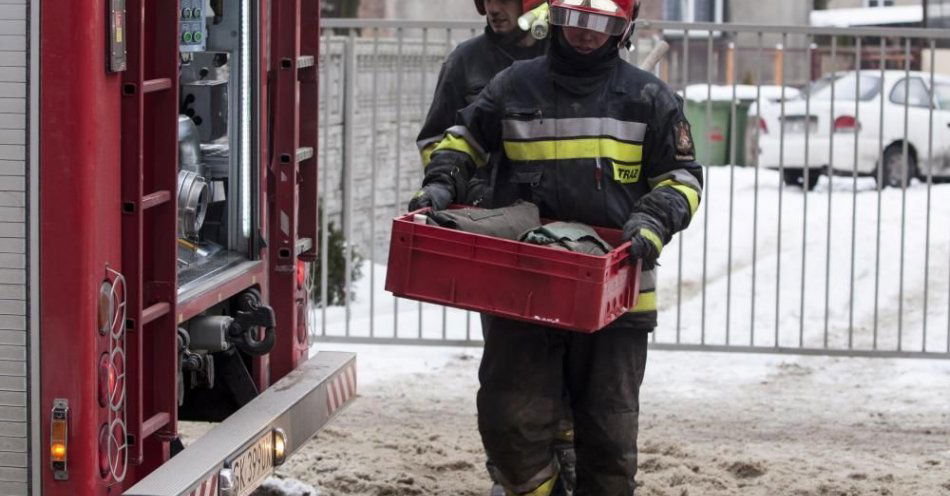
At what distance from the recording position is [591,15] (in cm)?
552

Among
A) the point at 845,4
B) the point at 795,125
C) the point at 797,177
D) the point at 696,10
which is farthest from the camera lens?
the point at 845,4

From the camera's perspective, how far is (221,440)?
5125 millimetres

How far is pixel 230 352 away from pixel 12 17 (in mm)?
1806

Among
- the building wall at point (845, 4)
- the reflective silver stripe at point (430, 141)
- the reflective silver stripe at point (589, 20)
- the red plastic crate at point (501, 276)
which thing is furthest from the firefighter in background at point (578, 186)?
the building wall at point (845, 4)

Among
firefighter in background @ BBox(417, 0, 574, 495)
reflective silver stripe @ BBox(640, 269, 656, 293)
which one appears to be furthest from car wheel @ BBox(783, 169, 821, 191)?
reflective silver stripe @ BBox(640, 269, 656, 293)

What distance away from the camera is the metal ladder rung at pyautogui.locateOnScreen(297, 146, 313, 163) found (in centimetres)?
598

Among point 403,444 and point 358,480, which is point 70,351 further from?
point 403,444

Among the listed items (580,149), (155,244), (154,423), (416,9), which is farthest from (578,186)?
(416,9)

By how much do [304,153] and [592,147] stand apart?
99 centimetres

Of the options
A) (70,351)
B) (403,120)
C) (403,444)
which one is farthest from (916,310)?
(70,351)

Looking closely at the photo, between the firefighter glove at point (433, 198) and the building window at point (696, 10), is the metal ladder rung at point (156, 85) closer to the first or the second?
the firefighter glove at point (433, 198)

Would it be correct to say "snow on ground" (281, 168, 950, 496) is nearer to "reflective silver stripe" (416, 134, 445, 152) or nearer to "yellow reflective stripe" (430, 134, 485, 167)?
"reflective silver stripe" (416, 134, 445, 152)

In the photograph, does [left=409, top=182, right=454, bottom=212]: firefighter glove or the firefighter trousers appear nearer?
[left=409, top=182, right=454, bottom=212]: firefighter glove

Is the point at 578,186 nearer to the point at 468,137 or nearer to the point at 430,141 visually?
the point at 468,137
